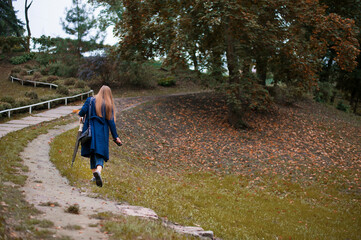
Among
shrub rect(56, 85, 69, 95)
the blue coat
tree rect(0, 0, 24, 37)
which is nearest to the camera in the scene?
the blue coat

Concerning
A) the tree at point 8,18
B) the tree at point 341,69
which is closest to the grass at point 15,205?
the tree at point 341,69

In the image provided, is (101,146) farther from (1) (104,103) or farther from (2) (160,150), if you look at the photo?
(2) (160,150)

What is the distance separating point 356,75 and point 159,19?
2048 centimetres

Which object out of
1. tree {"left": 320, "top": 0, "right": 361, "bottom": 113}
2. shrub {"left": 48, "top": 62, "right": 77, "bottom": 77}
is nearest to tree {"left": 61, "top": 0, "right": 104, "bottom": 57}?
shrub {"left": 48, "top": 62, "right": 77, "bottom": 77}

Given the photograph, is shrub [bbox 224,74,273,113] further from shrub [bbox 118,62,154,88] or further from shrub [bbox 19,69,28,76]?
shrub [bbox 19,69,28,76]

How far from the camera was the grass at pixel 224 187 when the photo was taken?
7414 mm

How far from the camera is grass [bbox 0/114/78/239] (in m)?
4.04

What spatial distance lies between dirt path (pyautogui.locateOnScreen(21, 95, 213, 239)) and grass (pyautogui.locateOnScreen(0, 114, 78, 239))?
153 millimetres

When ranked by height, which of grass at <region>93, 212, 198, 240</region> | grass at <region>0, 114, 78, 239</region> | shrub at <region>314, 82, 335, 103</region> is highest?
shrub at <region>314, 82, 335, 103</region>

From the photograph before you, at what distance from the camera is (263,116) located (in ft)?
69.4

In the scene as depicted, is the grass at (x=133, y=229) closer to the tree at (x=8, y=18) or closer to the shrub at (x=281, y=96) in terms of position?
the shrub at (x=281, y=96)

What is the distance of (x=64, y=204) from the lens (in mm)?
5539

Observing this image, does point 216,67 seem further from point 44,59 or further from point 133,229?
point 44,59

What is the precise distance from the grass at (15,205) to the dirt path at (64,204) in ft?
0.50
